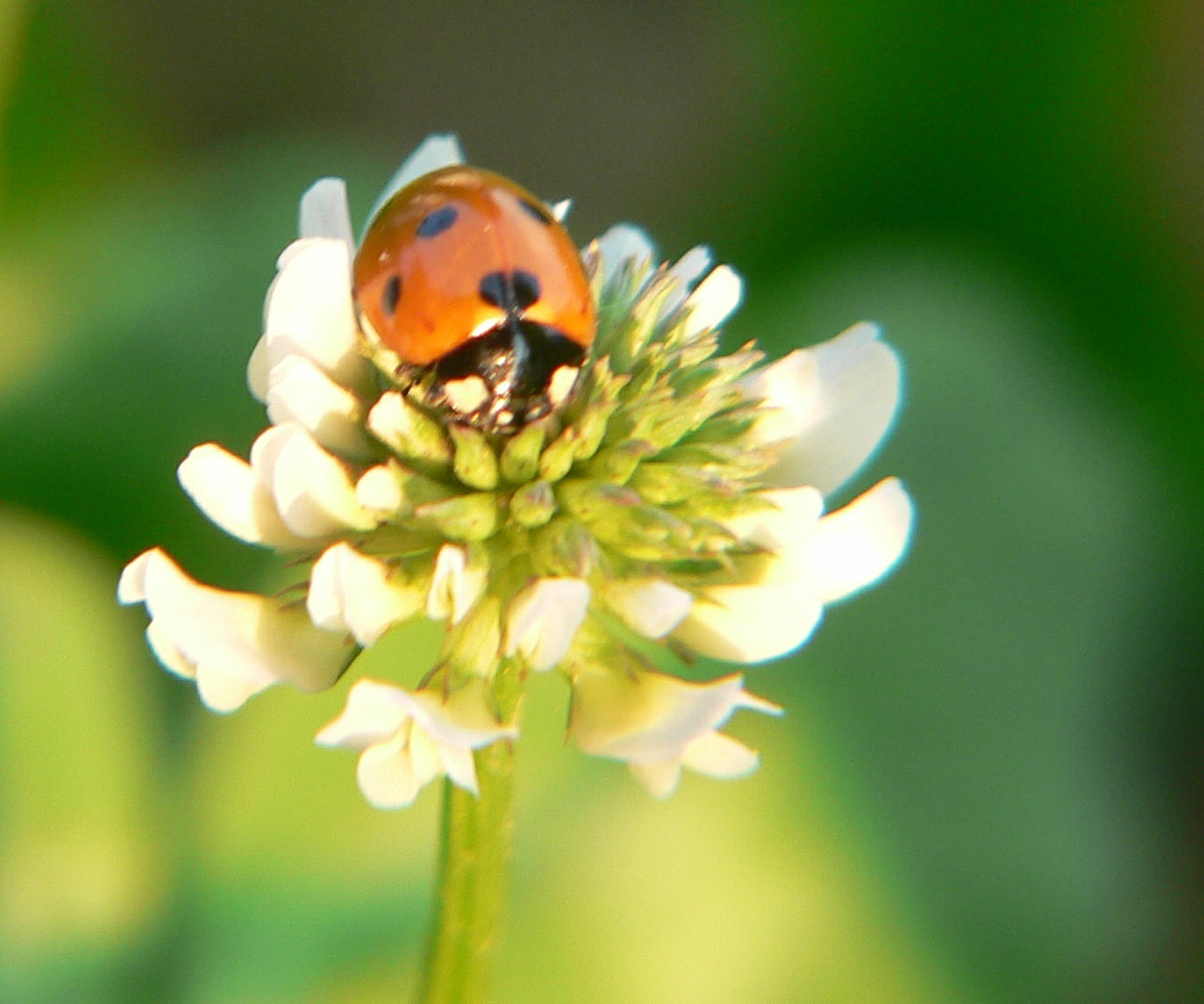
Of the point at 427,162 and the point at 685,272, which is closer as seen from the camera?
the point at 685,272

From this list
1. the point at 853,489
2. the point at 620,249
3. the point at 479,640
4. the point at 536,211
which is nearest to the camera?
the point at 479,640

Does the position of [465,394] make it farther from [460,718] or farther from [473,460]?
[460,718]

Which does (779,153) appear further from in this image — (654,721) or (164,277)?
(654,721)

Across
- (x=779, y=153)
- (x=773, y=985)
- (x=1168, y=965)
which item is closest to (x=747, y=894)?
(x=773, y=985)

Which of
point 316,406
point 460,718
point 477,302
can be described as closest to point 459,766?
point 460,718

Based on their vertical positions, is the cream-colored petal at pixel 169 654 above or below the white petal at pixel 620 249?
below

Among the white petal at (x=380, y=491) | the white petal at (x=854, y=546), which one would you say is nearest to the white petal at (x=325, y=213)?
the white petal at (x=380, y=491)

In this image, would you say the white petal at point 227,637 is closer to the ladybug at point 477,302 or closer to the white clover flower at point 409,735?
the white clover flower at point 409,735
